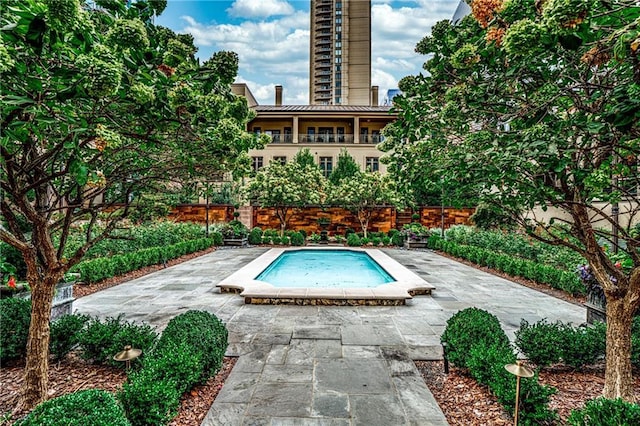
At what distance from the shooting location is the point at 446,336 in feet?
11.9

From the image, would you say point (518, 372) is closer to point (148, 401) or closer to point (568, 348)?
point (568, 348)

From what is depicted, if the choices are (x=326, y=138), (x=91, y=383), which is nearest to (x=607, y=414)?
(x=91, y=383)

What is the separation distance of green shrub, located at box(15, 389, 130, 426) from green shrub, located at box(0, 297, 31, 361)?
6.76ft

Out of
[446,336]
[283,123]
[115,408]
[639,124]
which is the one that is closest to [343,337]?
[446,336]

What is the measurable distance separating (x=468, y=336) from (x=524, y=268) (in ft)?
19.9

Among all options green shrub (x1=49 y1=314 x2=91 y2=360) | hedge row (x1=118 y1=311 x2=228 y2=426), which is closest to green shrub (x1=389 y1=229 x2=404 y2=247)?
hedge row (x1=118 y1=311 x2=228 y2=426)

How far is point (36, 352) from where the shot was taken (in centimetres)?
272

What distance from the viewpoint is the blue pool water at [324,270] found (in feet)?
30.6

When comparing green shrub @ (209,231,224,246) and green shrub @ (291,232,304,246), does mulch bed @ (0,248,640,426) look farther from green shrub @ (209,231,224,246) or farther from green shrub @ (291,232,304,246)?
green shrub @ (291,232,304,246)

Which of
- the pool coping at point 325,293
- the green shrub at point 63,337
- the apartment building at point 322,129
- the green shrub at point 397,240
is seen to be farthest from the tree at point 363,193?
the green shrub at point 63,337

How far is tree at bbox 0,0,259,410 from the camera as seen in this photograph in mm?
1426

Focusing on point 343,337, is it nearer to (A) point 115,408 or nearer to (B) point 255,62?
(A) point 115,408

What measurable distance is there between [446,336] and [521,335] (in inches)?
34.9

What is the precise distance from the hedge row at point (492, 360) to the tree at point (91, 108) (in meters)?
2.85
